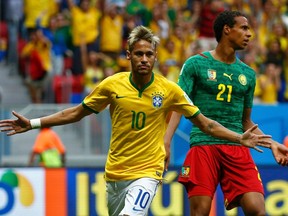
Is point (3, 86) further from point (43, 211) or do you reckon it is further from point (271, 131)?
point (43, 211)

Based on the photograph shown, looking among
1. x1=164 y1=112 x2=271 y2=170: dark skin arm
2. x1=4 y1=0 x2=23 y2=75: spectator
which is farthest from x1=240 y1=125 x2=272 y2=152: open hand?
x1=4 y1=0 x2=23 y2=75: spectator

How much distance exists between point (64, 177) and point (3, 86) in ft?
22.7

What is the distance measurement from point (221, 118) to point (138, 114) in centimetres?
107

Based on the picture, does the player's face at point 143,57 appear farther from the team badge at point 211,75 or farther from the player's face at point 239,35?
the player's face at point 239,35

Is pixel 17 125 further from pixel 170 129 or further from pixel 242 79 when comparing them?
pixel 242 79

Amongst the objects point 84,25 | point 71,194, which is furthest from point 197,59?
point 84,25

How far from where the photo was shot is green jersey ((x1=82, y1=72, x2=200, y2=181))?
9117 mm

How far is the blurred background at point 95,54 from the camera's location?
54.6ft

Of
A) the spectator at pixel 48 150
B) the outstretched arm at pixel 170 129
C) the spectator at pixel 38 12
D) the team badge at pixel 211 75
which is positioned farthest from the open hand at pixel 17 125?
the spectator at pixel 38 12

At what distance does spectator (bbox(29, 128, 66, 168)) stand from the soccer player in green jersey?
6.75 meters

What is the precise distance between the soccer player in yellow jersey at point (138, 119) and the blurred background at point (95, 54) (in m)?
6.49

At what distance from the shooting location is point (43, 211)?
1320 centimetres

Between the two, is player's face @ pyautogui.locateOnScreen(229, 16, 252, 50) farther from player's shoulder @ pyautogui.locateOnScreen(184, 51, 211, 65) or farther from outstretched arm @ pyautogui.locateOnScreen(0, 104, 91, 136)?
outstretched arm @ pyautogui.locateOnScreen(0, 104, 91, 136)

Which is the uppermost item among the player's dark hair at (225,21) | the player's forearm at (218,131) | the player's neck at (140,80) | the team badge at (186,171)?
the player's dark hair at (225,21)
